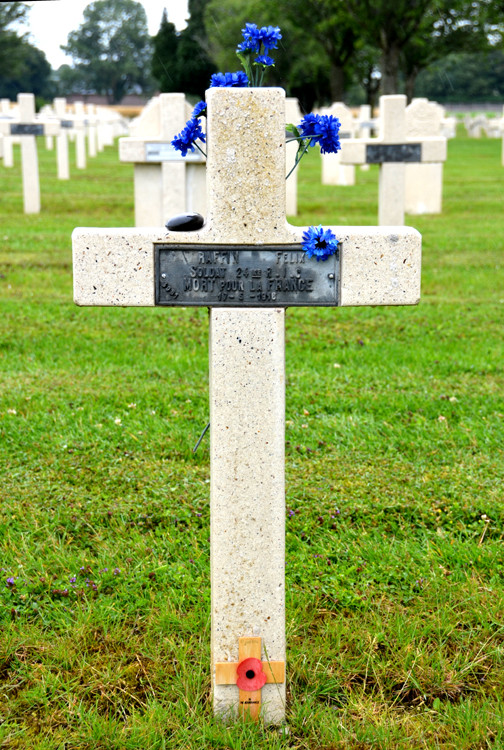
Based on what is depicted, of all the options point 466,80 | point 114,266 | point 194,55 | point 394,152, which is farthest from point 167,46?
point 114,266

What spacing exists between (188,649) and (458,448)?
1.98m

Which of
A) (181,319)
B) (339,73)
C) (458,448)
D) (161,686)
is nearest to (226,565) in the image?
(161,686)

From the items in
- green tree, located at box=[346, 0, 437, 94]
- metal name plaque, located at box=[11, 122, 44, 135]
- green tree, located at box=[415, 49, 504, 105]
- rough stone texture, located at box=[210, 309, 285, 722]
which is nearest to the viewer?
rough stone texture, located at box=[210, 309, 285, 722]

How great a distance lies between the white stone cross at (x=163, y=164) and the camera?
10.1 metres

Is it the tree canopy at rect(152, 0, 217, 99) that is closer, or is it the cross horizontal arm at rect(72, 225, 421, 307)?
the cross horizontal arm at rect(72, 225, 421, 307)

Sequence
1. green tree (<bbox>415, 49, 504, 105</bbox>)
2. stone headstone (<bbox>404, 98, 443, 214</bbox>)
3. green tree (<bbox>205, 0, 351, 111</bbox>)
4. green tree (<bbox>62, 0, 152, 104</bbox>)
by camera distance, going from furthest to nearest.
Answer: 1. green tree (<bbox>62, 0, 152, 104</bbox>)
2. green tree (<bbox>415, 49, 504, 105</bbox>)
3. green tree (<bbox>205, 0, 351, 111</bbox>)
4. stone headstone (<bbox>404, 98, 443, 214</bbox>)

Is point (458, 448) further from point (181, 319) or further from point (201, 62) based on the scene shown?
point (201, 62)

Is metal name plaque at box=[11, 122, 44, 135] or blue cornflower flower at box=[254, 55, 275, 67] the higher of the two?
metal name plaque at box=[11, 122, 44, 135]

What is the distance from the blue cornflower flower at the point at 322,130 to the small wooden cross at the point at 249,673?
1.31 meters

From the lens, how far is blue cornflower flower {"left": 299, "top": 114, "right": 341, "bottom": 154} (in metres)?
2.49

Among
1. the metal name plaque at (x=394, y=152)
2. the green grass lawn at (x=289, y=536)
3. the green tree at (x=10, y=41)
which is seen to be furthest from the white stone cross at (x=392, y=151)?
the green tree at (x=10, y=41)

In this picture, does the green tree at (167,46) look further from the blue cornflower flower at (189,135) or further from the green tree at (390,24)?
the blue cornflower flower at (189,135)

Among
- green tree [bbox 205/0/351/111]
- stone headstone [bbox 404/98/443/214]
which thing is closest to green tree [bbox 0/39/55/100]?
green tree [bbox 205/0/351/111]

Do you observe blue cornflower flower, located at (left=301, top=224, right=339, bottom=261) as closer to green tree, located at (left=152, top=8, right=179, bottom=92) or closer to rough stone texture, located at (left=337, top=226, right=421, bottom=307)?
rough stone texture, located at (left=337, top=226, right=421, bottom=307)
